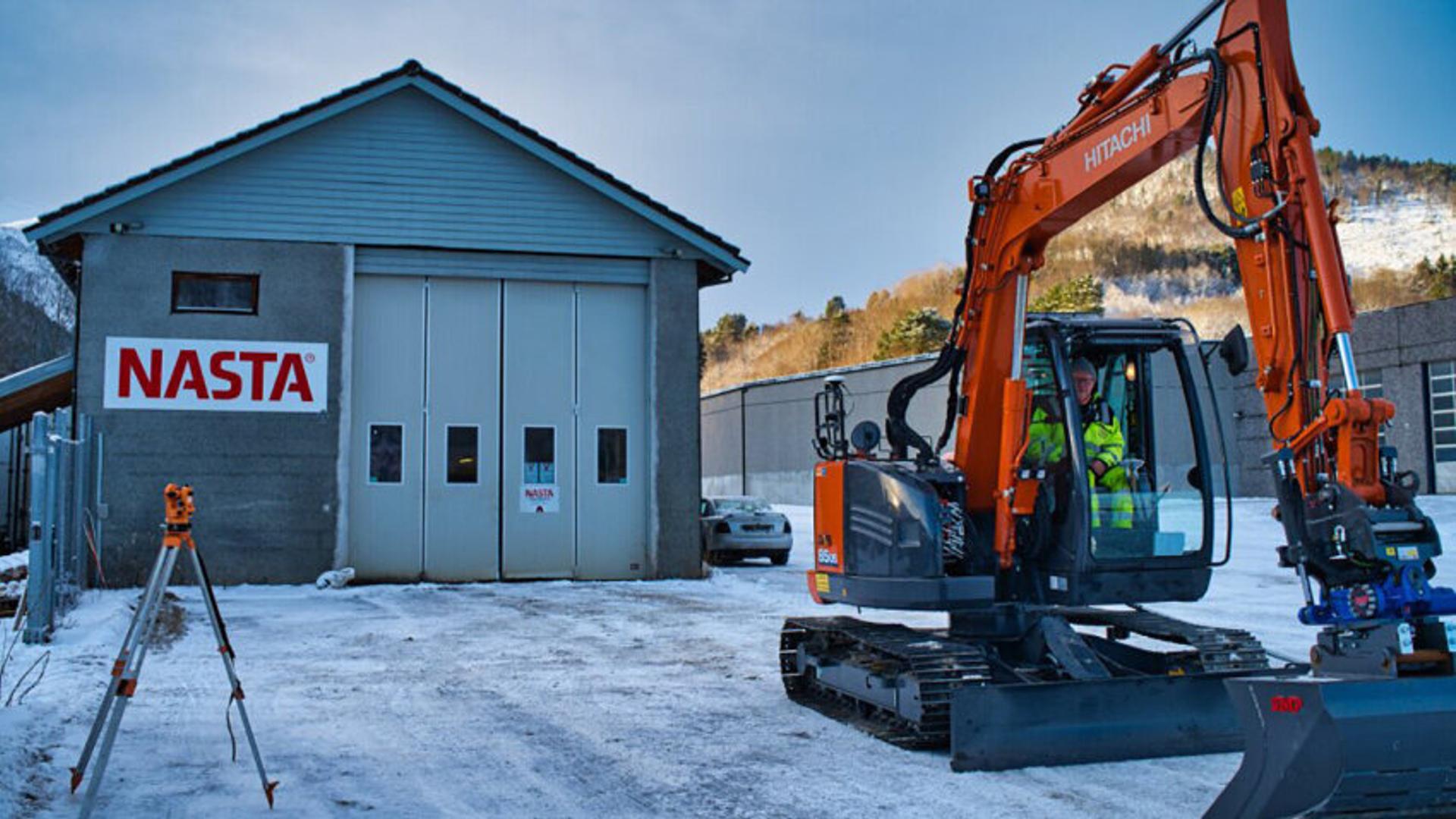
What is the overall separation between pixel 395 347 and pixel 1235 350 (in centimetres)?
1511

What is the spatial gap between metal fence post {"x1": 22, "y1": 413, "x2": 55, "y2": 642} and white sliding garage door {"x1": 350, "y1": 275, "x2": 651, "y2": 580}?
8189mm

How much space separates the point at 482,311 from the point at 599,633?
798cm

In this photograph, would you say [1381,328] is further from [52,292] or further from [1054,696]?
[52,292]

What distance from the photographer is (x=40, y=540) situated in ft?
34.3

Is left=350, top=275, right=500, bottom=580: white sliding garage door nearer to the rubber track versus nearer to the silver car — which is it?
the silver car

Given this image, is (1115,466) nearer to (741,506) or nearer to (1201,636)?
(1201,636)

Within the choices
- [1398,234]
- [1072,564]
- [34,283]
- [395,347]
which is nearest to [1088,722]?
[1072,564]

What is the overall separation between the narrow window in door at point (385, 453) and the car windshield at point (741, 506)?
6.40m

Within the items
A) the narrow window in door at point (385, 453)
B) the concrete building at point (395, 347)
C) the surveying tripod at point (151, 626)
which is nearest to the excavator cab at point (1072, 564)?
the surveying tripod at point (151, 626)

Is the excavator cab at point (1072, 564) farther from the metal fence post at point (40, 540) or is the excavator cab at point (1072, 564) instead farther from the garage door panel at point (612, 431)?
the garage door panel at point (612, 431)

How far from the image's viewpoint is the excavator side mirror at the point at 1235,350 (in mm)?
6266

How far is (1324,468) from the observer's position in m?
5.34

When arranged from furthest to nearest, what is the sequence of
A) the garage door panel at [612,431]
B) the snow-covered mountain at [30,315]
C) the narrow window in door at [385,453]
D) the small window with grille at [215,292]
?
the snow-covered mountain at [30,315]
the garage door panel at [612,431]
the narrow window in door at [385,453]
the small window with grille at [215,292]

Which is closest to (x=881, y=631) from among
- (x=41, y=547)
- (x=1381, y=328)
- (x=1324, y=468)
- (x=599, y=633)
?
(x=1324, y=468)
